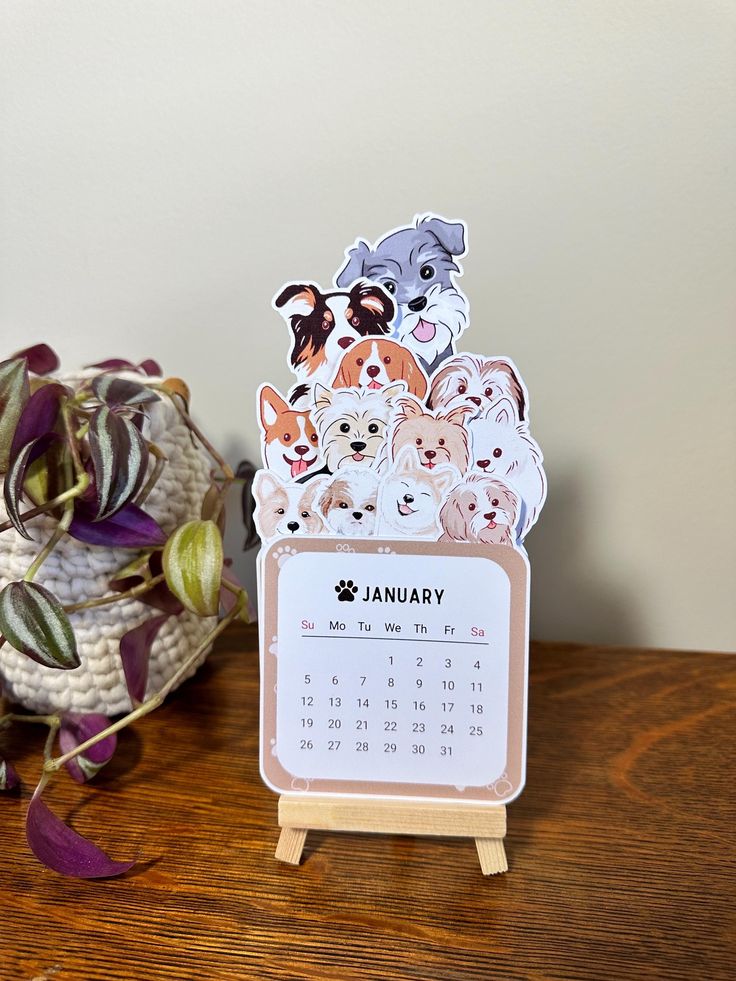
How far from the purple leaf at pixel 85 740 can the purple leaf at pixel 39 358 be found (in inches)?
12.6

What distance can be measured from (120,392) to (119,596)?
0.17 m

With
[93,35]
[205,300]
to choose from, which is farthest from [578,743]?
[93,35]

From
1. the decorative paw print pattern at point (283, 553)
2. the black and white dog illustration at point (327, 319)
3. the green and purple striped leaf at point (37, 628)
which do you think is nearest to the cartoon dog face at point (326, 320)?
the black and white dog illustration at point (327, 319)

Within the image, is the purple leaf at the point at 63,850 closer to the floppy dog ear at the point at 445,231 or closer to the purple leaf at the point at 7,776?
the purple leaf at the point at 7,776

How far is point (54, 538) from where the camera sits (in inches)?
22.9

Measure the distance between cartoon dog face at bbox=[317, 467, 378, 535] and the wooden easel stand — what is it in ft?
0.66

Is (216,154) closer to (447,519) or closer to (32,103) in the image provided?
(32,103)

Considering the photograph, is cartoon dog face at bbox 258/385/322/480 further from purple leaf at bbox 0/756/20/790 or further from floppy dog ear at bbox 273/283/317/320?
purple leaf at bbox 0/756/20/790

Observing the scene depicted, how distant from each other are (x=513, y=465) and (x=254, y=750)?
366 mm

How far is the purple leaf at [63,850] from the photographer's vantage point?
1.69 ft

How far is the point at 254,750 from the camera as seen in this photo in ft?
2.24

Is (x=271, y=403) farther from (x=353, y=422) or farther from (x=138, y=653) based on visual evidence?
(x=138, y=653)

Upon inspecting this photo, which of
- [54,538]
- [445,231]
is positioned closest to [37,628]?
[54,538]

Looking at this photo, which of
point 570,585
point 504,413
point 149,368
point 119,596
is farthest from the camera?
point 570,585
